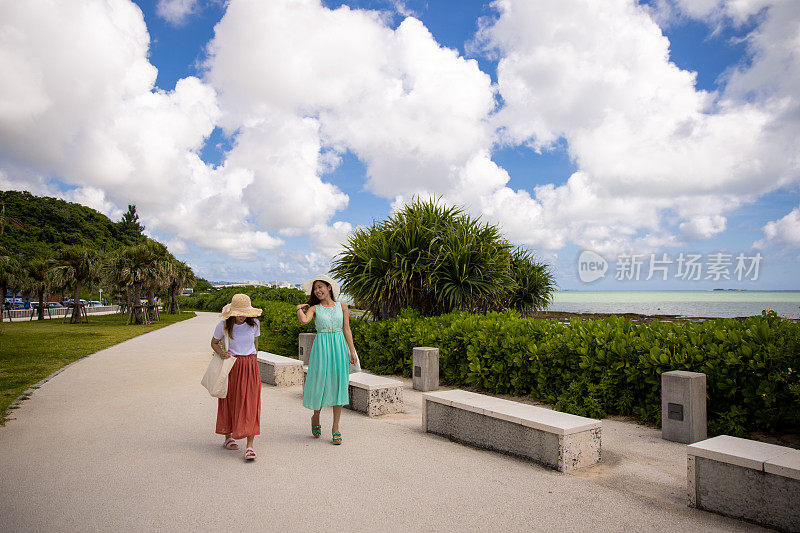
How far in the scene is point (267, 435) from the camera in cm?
562

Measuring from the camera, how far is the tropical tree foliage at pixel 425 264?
37.0ft

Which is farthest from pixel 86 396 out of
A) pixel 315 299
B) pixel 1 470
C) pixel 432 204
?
pixel 432 204

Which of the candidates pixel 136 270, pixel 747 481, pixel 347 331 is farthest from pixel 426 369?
pixel 136 270

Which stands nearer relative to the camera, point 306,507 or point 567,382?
point 306,507

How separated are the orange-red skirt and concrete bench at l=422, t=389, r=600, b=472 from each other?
185 cm

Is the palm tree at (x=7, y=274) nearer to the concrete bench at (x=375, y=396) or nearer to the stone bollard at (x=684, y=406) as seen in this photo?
the concrete bench at (x=375, y=396)

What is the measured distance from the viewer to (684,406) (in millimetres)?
5223

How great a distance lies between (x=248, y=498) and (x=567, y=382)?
4501 millimetres

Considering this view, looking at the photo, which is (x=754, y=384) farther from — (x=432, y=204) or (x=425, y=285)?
(x=432, y=204)

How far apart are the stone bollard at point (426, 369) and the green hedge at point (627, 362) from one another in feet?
1.11

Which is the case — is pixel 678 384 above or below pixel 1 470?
above

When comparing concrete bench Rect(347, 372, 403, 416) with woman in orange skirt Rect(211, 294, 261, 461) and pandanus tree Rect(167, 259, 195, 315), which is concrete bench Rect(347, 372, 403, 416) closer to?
woman in orange skirt Rect(211, 294, 261, 461)

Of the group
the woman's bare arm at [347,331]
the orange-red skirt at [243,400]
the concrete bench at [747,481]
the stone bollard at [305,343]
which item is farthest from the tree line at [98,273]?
the concrete bench at [747,481]

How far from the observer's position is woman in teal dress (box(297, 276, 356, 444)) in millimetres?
5203
